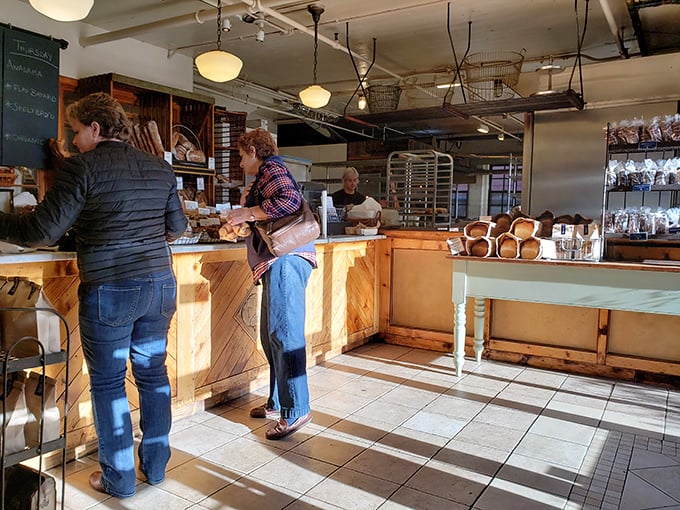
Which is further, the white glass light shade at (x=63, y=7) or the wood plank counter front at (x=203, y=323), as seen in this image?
the white glass light shade at (x=63, y=7)

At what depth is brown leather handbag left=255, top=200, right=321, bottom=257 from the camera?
2816 millimetres

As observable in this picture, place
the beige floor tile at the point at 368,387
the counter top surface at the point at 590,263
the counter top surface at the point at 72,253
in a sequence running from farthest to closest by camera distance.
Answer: the beige floor tile at the point at 368,387 → the counter top surface at the point at 590,263 → the counter top surface at the point at 72,253

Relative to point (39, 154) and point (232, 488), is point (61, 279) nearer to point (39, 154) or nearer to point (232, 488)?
point (232, 488)

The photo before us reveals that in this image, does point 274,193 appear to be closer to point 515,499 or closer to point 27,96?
point 515,499

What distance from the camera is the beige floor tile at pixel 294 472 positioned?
8.19 feet

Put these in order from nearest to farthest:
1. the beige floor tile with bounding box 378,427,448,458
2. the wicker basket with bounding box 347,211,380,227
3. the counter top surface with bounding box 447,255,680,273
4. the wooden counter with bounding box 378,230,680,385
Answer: the beige floor tile with bounding box 378,427,448,458, the counter top surface with bounding box 447,255,680,273, the wooden counter with bounding box 378,230,680,385, the wicker basket with bounding box 347,211,380,227

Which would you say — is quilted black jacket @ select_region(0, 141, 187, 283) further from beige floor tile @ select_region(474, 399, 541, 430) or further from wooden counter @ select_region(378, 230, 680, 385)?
wooden counter @ select_region(378, 230, 680, 385)

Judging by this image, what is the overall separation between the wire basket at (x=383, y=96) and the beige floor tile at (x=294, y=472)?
11.7 feet

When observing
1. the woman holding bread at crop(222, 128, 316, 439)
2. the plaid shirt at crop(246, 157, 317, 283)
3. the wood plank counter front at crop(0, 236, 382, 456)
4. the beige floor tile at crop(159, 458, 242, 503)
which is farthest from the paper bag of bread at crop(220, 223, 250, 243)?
the beige floor tile at crop(159, 458, 242, 503)

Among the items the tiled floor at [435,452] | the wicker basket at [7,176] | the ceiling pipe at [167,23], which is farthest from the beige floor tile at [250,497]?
the wicker basket at [7,176]

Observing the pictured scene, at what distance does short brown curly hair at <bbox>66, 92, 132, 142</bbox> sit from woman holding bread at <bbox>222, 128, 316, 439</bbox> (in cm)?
78

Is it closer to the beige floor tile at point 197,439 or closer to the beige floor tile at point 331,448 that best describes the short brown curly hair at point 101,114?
the beige floor tile at point 197,439

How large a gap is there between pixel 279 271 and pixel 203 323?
689 millimetres

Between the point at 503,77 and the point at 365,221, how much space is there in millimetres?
1725
